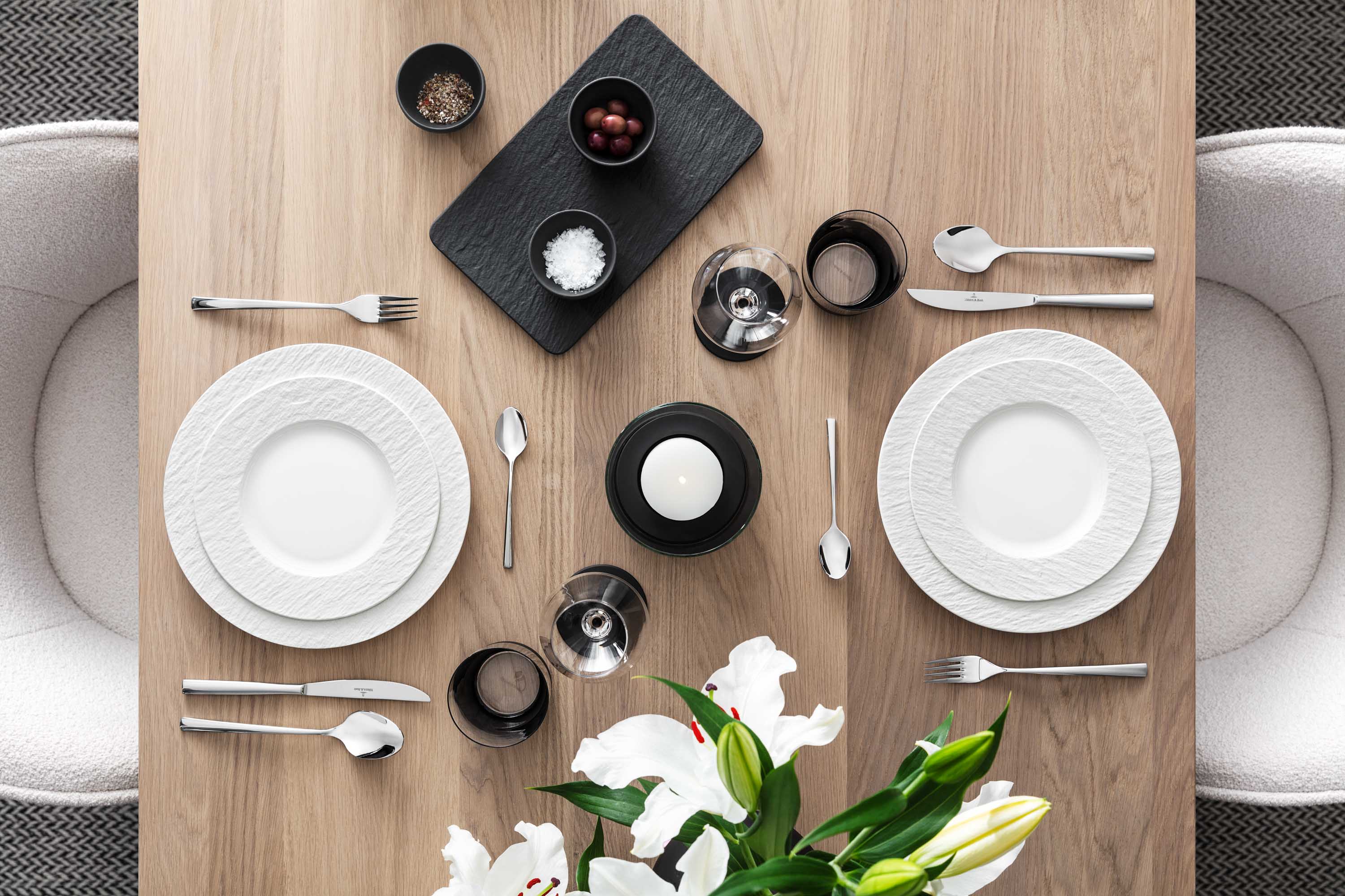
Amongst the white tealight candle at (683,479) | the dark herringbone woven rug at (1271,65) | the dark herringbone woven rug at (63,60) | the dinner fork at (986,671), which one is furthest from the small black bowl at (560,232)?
the dark herringbone woven rug at (1271,65)

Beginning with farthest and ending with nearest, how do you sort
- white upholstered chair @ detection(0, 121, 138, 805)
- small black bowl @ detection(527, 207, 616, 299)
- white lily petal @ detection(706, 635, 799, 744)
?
white upholstered chair @ detection(0, 121, 138, 805) < small black bowl @ detection(527, 207, 616, 299) < white lily petal @ detection(706, 635, 799, 744)

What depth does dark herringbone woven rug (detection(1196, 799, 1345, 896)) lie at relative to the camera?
1.61 m

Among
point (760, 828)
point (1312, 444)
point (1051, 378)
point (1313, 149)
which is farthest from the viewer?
point (1312, 444)

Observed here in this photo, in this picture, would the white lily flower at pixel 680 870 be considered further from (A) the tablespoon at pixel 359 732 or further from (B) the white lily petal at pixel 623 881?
(A) the tablespoon at pixel 359 732

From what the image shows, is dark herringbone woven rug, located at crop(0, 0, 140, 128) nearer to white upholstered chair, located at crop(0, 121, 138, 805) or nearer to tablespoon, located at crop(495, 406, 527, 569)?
white upholstered chair, located at crop(0, 121, 138, 805)

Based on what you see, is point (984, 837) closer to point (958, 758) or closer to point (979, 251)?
point (958, 758)

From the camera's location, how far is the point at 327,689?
37.7 inches

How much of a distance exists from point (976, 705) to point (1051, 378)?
0.38 m

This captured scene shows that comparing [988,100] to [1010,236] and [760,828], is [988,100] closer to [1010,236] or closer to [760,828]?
[1010,236]

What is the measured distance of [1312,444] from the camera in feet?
4.18

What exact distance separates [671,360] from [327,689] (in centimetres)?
54

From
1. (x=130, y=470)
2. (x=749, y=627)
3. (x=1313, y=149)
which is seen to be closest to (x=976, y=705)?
(x=749, y=627)

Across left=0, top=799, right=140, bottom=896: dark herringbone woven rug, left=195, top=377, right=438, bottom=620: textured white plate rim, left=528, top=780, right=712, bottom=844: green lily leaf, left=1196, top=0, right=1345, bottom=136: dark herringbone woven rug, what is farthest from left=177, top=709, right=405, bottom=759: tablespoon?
left=1196, top=0, right=1345, bottom=136: dark herringbone woven rug

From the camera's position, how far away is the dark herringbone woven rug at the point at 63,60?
5.29 ft
